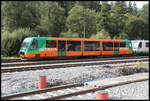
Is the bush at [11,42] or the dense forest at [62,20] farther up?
the dense forest at [62,20]

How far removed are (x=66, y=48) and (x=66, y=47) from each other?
0.35 feet

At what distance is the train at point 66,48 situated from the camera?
18.8 m

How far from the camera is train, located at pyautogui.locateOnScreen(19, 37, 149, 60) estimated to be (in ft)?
61.8

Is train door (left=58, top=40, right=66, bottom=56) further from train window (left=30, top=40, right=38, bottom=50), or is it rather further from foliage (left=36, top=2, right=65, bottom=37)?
foliage (left=36, top=2, right=65, bottom=37)

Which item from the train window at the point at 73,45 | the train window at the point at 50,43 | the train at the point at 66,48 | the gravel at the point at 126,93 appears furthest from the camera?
the train window at the point at 73,45

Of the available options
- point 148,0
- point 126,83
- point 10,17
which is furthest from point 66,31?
point 126,83

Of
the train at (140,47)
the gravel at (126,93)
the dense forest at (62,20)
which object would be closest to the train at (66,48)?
the dense forest at (62,20)

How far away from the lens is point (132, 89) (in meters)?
7.80

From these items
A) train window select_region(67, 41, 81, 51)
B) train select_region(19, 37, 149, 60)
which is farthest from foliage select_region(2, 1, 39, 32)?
train window select_region(67, 41, 81, 51)

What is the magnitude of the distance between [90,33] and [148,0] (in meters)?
25.3

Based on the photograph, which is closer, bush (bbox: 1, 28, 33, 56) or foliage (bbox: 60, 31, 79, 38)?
bush (bbox: 1, 28, 33, 56)

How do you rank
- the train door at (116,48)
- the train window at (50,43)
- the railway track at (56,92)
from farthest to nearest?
the train door at (116,48)
the train window at (50,43)
the railway track at (56,92)

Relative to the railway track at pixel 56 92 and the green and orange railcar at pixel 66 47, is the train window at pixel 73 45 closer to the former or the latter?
the green and orange railcar at pixel 66 47

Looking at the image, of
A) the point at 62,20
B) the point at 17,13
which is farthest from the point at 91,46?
the point at 62,20
